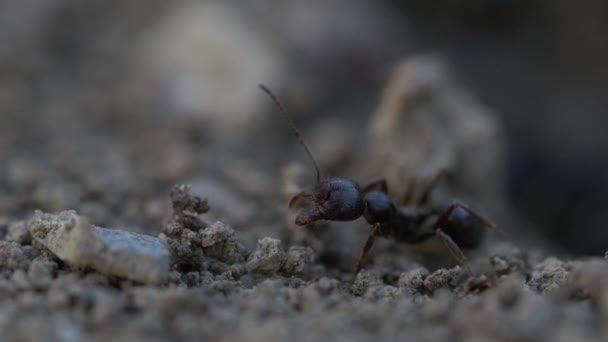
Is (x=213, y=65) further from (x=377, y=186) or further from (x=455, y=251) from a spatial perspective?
(x=455, y=251)

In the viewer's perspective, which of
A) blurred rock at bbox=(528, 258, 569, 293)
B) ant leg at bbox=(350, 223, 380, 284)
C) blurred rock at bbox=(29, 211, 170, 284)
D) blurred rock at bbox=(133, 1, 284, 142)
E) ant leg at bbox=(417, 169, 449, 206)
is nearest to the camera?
blurred rock at bbox=(29, 211, 170, 284)

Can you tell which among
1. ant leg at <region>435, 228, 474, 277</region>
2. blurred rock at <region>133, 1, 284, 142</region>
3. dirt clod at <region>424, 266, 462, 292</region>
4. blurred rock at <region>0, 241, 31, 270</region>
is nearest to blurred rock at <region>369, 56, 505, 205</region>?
ant leg at <region>435, 228, 474, 277</region>

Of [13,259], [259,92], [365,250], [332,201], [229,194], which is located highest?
[259,92]

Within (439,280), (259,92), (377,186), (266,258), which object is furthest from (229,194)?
(439,280)

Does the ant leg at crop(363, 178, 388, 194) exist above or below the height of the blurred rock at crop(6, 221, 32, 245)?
above

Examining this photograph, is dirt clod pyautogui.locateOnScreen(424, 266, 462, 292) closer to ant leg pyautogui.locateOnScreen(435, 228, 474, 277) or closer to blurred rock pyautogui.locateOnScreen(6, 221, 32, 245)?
ant leg pyautogui.locateOnScreen(435, 228, 474, 277)

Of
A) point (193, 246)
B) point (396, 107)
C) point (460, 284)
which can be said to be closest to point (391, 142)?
point (396, 107)

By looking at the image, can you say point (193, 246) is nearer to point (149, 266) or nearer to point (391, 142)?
point (149, 266)
